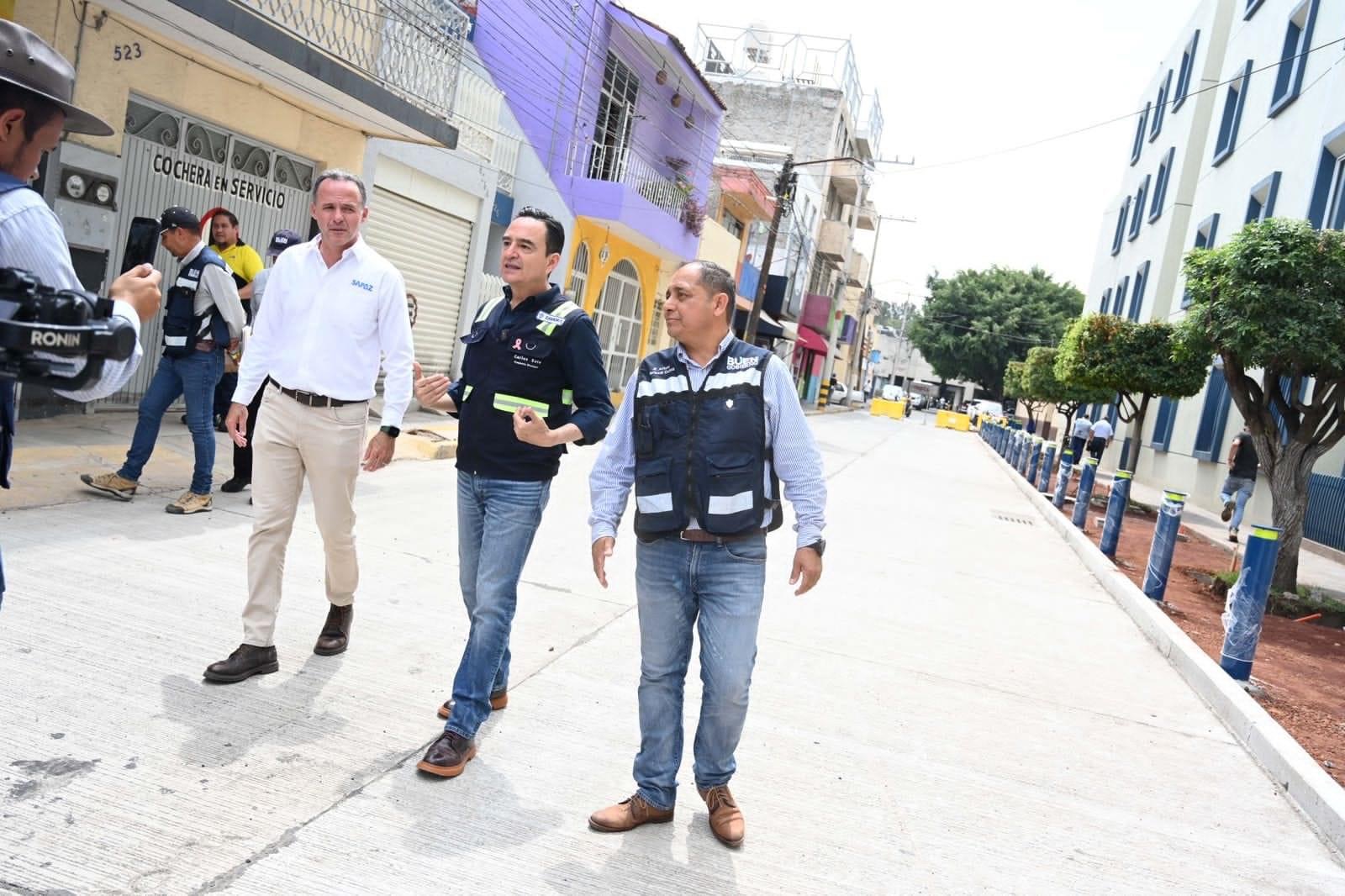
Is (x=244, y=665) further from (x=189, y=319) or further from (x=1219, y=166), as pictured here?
(x=1219, y=166)

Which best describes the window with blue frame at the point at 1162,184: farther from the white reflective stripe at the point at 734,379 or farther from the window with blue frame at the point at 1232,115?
the white reflective stripe at the point at 734,379

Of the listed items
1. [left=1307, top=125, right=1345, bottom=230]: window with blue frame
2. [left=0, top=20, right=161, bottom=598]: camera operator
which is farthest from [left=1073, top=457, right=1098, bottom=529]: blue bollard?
[left=0, top=20, right=161, bottom=598]: camera operator

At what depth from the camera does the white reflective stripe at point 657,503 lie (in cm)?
322

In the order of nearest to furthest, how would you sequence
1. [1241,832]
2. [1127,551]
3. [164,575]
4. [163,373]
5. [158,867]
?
1. [158,867]
2. [1241,832]
3. [164,575]
4. [163,373]
5. [1127,551]

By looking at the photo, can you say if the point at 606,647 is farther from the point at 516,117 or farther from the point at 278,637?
the point at 516,117

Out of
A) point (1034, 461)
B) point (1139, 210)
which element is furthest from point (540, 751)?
point (1139, 210)

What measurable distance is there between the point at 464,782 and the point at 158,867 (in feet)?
3.32

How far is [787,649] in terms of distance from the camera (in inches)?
229

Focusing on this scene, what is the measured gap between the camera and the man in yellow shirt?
7.21 m

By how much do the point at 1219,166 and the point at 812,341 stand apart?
89.5 feet

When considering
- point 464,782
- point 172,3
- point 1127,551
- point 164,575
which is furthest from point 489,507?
point 1127,551

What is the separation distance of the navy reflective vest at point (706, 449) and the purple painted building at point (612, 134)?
47.9ft

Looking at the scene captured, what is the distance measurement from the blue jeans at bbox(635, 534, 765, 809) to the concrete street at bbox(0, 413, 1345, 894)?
0.78 ft

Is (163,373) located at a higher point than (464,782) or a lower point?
higher
